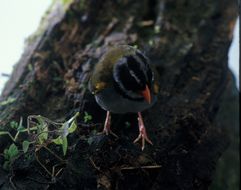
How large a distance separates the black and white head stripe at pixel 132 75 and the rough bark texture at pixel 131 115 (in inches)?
17.3

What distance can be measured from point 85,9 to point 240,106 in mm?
3522

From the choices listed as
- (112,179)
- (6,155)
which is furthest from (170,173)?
(6,155)

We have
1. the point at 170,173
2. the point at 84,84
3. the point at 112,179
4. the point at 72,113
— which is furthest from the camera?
the point at 84,84

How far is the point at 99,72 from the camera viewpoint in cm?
417

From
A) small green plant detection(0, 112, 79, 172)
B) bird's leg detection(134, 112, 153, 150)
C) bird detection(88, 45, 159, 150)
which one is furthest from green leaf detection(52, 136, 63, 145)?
bird's leg detection(134, 112, 153, 150)

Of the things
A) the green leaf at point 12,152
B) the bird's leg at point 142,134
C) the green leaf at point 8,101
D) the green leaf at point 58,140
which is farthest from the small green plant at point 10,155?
the bird's leg at point 142,134

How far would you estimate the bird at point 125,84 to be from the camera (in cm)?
376

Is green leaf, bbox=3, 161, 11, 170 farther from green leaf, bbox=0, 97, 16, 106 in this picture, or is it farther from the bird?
green leaf, bbox=0, 97, 16, 106

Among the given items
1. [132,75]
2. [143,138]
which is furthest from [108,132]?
[132,75]

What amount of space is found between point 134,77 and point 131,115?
776 mm

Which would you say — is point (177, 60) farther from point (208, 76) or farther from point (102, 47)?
point (102, 47)

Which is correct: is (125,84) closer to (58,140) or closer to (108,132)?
(108,132)

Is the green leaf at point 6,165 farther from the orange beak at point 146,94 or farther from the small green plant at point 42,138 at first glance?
the orange beak at point 146,94

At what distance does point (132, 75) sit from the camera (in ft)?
12.3
